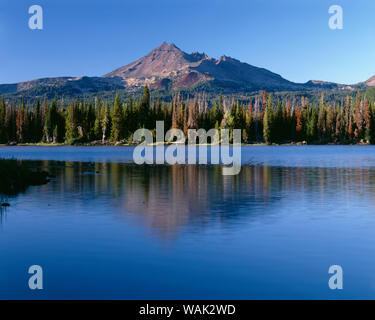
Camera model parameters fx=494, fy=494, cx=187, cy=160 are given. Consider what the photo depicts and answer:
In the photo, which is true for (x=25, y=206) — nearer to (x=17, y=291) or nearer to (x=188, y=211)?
(x=188, y=211)

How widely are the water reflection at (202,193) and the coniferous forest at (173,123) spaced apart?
133771 millimetres

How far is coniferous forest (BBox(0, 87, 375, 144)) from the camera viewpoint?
181 metres

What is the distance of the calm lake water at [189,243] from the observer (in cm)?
1417

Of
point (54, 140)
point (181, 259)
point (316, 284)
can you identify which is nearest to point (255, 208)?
point (181, 259)

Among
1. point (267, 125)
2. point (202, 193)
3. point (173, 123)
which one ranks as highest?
point (173, 123)

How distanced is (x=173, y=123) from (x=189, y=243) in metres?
173

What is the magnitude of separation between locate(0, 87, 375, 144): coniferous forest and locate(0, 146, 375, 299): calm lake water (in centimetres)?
14751

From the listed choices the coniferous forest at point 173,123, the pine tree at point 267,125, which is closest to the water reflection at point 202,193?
the coniferous forest at point 173,123

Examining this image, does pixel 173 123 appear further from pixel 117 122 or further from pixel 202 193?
pixel 202 193

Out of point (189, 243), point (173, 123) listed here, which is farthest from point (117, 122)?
point (189, 243)

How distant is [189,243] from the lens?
19188mm

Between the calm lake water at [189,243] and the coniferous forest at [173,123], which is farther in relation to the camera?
the coniferous forest at [173,123]

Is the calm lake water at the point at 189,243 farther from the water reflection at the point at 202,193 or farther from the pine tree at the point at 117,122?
the pine tree at the point at 117,122

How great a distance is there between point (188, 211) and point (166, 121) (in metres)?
170
